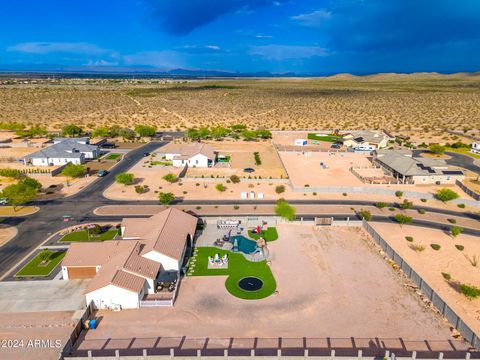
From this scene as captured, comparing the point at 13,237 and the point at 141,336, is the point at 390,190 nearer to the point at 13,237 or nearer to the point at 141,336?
the point at 141,336

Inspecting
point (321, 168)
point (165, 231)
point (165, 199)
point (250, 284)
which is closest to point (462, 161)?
point (321, 168)

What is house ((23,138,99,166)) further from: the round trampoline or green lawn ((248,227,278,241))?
the round trampoline

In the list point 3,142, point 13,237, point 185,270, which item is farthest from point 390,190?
point 3,142

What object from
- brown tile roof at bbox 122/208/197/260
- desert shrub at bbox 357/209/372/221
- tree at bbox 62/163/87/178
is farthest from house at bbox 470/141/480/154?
tree at bbox 62/163/87/178

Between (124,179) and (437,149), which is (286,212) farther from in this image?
(437,149)

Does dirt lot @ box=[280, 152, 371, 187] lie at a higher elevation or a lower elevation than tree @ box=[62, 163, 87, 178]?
lower

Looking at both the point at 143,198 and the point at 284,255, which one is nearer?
the point at 284,255

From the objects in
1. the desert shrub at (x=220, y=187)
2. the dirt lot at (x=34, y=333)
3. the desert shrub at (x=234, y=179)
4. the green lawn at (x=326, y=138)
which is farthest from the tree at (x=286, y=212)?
the green lawn at (x=326, y=138)
